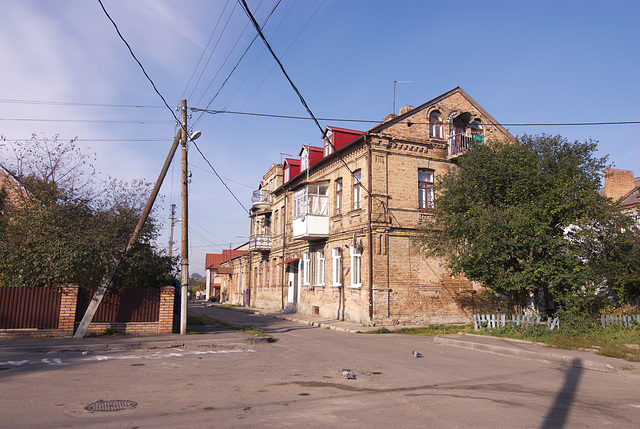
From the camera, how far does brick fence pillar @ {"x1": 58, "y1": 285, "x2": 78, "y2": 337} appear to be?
13570 mm

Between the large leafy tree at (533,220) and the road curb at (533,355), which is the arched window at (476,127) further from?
the road curb at (533,355)

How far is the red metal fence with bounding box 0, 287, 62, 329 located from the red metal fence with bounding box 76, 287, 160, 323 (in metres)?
0.70

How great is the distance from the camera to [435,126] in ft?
76.5

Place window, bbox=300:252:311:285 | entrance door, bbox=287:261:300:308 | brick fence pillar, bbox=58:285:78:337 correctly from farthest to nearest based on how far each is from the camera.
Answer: entrance door, bbox=287:261:300:308 → window, bbox=300:252:311:285 → brick fence pillar, bbox=58:285:78:337

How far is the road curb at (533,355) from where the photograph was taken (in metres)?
10.2

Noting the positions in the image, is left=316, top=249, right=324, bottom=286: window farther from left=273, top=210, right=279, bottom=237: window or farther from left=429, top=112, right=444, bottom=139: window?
left=273, top=210, right=279, bottom=237: window

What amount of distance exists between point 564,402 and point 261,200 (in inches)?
1278

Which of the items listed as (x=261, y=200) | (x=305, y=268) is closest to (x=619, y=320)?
(x=305, y=268)

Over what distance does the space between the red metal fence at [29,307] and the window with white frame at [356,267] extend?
41.0 ft

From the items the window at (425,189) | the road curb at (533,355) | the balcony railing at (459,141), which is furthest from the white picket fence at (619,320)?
the balcony railing at (459,141)

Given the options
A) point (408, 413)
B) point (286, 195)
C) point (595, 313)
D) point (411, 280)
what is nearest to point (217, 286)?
point (286, 195)

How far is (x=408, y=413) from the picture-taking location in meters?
6.07

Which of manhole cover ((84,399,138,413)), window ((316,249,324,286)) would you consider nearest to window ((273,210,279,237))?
window ((316,249,324,286))

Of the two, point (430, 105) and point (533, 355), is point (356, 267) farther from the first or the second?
point (533, 355)
